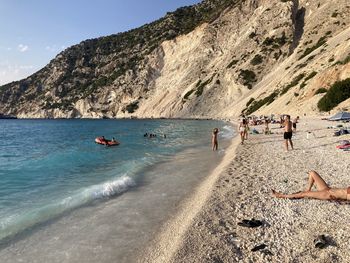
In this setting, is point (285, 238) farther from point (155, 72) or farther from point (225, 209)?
point (155, 72)

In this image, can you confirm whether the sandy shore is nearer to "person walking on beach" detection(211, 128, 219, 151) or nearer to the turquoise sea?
the turquoise sea

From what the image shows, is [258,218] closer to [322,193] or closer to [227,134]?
[322,193]

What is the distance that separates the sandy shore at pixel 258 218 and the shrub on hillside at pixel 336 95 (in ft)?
103

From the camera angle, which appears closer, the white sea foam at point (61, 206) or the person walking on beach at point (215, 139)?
the white sea foam at point (61, 206)

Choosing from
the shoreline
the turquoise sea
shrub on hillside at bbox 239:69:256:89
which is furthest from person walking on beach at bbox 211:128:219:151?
shrub on hillside at bbox 239:69:256:89

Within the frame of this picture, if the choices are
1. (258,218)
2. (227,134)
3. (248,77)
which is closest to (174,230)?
(258,218)

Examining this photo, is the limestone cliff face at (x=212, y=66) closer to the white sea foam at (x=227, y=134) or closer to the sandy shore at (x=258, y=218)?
the white sea foam at (x=227, y=134)

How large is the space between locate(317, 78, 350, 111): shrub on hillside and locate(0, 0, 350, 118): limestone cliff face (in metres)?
1.14

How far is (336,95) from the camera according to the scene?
139 ft

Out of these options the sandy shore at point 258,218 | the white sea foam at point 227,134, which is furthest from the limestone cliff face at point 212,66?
the sandy shore at point 258,218

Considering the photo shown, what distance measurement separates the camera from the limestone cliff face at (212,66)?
63.9 m

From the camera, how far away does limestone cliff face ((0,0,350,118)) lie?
210 feet

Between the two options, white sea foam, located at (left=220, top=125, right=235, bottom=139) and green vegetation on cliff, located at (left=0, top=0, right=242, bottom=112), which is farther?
green vegetation on cliff, located at (left=0, top=0, right=242, bottom=112)

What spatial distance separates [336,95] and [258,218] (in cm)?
3807
